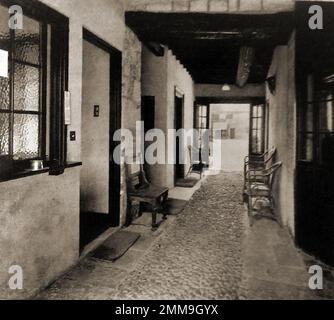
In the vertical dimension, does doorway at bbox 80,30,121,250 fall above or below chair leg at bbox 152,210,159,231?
above

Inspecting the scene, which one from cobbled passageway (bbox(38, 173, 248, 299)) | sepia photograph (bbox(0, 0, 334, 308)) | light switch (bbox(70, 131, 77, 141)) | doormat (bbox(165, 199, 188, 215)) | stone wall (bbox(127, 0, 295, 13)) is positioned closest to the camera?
sepia photograph (bbox(0, 0, 334, 308))

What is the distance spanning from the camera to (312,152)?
144 inches

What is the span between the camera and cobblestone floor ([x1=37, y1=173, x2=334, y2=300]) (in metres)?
2.73

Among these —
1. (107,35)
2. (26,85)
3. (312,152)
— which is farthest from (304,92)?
(26,85)

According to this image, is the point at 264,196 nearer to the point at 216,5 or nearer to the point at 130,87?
the point at 130,87

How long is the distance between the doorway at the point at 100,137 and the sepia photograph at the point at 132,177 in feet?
0.07

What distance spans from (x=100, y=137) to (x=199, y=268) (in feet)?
7.69

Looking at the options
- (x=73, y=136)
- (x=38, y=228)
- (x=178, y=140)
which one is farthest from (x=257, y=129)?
(x=38, y=228)

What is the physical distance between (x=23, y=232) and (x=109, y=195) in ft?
6.75

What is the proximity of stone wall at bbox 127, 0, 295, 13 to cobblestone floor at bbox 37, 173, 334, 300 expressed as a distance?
298cm

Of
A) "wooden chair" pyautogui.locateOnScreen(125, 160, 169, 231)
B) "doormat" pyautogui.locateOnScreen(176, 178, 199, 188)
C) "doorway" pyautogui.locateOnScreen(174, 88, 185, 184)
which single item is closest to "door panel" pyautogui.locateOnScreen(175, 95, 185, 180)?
"doorway" pyautogui.locateOnScreen(174, 88, 185, 184)

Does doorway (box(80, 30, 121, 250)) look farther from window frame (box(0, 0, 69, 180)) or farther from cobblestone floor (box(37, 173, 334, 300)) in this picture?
window frame (box(0, 0, 69, 180))

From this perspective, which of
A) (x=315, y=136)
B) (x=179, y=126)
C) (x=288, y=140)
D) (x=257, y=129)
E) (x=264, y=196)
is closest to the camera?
(x=315, y=136)

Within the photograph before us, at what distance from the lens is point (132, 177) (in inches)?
186
